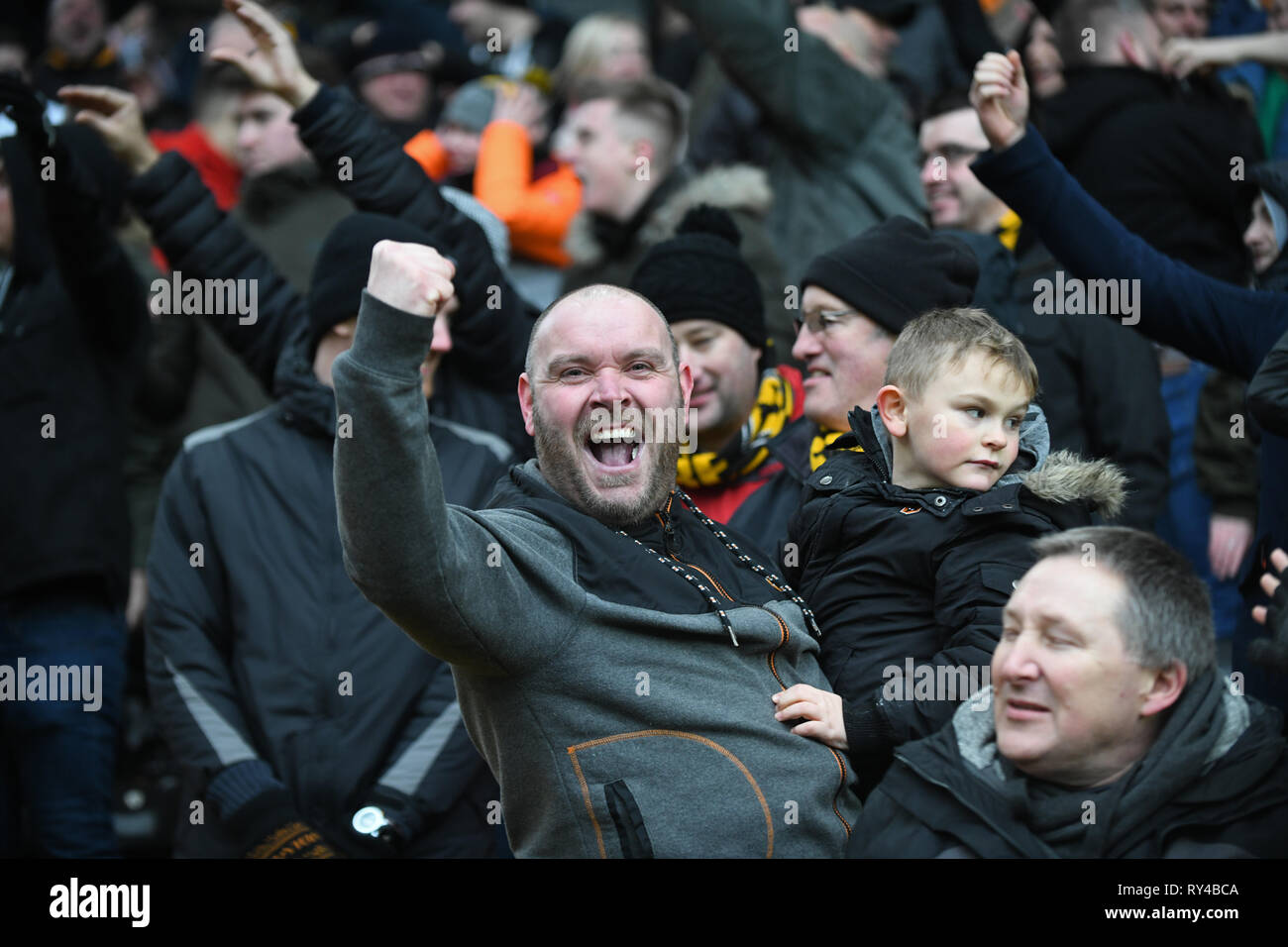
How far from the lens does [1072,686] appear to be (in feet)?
9.57

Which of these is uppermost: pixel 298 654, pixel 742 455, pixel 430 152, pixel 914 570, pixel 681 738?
pixel 430 152

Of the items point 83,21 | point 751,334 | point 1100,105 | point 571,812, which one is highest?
point 83,21

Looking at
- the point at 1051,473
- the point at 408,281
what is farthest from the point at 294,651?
the point at 1051,473

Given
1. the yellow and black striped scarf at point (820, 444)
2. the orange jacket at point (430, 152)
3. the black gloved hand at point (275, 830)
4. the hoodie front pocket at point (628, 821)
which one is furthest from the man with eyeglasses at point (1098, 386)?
the orange jacket at point (430, 152)

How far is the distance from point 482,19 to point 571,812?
7372 mm

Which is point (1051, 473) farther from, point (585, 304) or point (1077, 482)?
point (585, 304)

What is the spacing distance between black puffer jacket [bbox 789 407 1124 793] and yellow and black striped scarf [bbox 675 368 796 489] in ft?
3.39

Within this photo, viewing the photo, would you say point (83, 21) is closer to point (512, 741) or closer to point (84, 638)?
point (84, 638)

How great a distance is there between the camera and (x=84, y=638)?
5273 millimetres

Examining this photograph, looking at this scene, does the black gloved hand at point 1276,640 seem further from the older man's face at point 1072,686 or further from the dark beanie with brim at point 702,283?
the dark beanie with brim at point 702,283

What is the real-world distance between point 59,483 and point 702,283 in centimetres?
209

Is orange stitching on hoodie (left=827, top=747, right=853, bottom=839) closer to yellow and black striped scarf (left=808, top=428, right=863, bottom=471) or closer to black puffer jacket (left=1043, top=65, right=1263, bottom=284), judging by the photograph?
yellow and black striped scarf (left=808, top=428, right=863, bottom=471)
